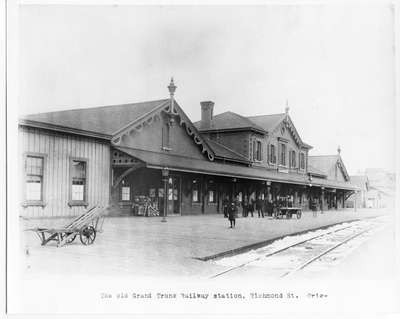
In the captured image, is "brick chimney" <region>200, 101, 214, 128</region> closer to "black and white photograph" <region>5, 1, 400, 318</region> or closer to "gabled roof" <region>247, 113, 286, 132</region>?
"gabled roof" <region>247, 113, 286, 132</region>

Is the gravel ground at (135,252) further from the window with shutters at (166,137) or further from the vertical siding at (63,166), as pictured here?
the window with shutters at (166,137)

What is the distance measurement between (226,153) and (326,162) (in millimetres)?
21877

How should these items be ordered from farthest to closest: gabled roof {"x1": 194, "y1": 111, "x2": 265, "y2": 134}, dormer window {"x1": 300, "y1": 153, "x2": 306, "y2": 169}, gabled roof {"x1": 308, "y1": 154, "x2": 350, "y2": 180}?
gabled roof {"x1": 308, "y1": 154, "x2": 350, "y2": 180}
dormer window {"x1": 300, "y1": 153, "x2": 306, "y2": 169}
gabled roof {"x1": 194, "y1": 111, "x2": 265, "y2": 134}

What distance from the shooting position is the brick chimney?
3378 centimetres

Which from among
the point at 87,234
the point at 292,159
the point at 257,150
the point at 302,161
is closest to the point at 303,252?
the point at 87,234

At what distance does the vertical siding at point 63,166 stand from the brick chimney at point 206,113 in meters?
16.9

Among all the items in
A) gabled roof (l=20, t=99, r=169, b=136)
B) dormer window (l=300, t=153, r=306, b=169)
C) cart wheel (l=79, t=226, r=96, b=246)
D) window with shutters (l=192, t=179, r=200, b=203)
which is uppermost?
gabled roof (l=20, t=99, r=169, b=136)

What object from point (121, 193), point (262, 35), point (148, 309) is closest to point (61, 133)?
point (121, 193)

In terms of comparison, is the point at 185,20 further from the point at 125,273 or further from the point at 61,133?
the point at 61,133

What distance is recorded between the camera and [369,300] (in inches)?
325

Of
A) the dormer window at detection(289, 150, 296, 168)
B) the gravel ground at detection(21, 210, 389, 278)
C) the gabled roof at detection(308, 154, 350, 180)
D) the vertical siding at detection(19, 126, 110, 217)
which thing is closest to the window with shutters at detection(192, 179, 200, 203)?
the vertical siding at detection(19, 126, 110, 217)

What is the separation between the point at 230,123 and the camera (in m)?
33.1

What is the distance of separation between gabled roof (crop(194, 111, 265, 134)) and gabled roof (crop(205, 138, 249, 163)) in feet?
4.22

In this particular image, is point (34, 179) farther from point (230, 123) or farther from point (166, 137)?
point (230, 123)
